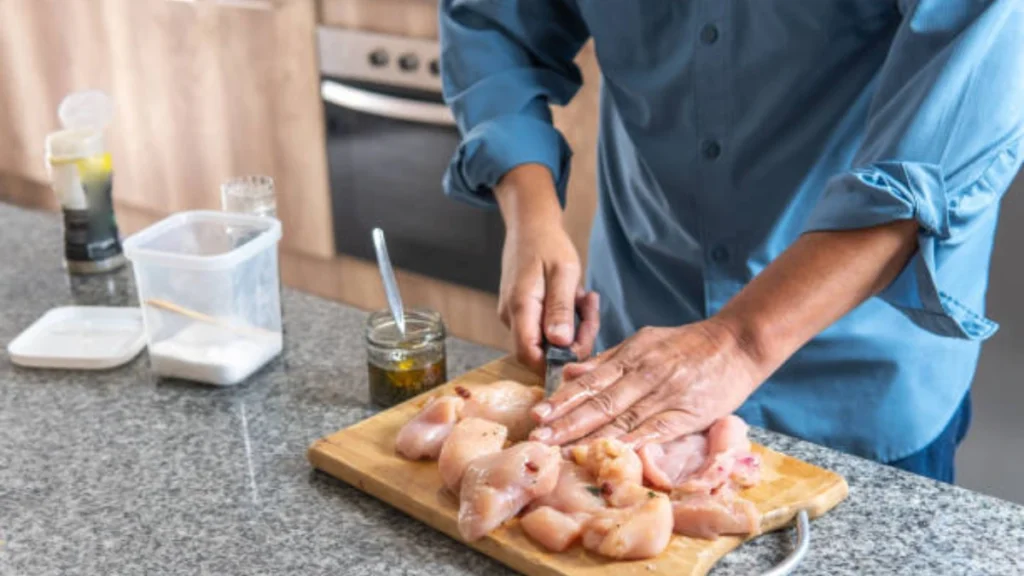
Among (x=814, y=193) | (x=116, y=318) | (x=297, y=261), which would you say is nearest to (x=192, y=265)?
(x=116, y=318)

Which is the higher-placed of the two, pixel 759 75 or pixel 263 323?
pixel 759 75

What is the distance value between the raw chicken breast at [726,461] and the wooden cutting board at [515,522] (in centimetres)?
2

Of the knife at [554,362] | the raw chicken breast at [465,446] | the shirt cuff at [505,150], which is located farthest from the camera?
the shirt cuff at [505,150]

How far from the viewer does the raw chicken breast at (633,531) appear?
0.90 meters

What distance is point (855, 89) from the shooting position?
1225 millimetres

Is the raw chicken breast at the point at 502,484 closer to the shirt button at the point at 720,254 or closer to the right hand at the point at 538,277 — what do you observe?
the right hand at the point at 538,277

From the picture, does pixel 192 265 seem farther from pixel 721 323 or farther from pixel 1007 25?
pixel 1007 25

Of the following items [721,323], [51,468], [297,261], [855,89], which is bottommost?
[297,261]

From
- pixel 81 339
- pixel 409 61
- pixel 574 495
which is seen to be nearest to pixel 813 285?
pixel 574 495

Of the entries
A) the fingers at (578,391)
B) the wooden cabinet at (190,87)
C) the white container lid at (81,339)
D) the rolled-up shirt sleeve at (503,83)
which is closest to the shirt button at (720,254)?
the rolled-up shirt sleeve at (503,83)

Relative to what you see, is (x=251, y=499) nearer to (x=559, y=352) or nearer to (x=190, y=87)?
(x=559, y=352)

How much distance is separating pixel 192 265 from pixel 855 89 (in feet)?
2.30

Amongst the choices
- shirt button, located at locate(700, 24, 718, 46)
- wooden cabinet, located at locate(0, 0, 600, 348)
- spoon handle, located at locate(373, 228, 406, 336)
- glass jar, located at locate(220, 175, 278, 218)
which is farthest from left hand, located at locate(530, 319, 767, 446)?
wooden cabinet, located at locate(0, 0, 600, 348)

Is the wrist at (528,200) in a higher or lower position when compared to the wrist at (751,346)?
higher
